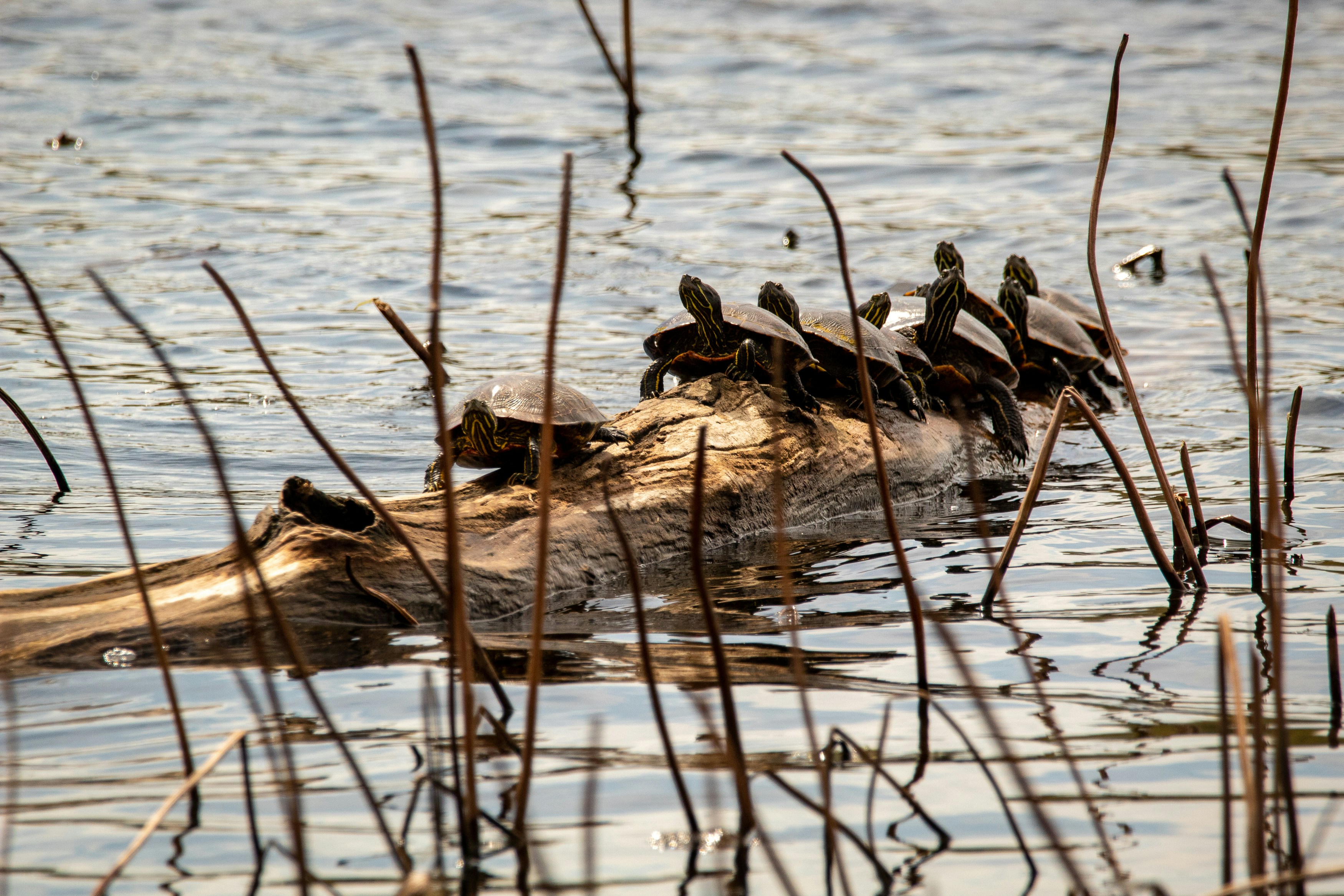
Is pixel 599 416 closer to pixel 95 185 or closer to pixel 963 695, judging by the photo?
pixel 963 695

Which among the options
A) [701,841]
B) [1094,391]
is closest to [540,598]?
[701,841]

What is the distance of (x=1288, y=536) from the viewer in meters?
3.93

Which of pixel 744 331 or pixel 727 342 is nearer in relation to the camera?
pixel 744 331

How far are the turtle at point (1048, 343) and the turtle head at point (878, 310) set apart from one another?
851 mm

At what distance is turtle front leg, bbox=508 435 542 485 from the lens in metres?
3.77

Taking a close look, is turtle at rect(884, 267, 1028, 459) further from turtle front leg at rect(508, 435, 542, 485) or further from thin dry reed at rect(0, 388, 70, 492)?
thin dry reed at rect(0, 388, 70, 492)

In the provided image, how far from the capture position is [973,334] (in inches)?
199

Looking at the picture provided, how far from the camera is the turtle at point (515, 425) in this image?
370 cm

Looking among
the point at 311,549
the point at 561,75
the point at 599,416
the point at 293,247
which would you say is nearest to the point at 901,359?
the point at 599,416

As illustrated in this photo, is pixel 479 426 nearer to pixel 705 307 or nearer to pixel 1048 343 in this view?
pixel 705 307

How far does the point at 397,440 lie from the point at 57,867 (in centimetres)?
388

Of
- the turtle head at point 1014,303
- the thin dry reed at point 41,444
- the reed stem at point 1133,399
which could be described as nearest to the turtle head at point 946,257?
the turtle head at point 1014,303

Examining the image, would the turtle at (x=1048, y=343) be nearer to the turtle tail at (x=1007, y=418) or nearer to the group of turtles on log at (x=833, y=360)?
the group of turtles on log at (x=833, y=360)

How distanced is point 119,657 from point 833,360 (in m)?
2.81
